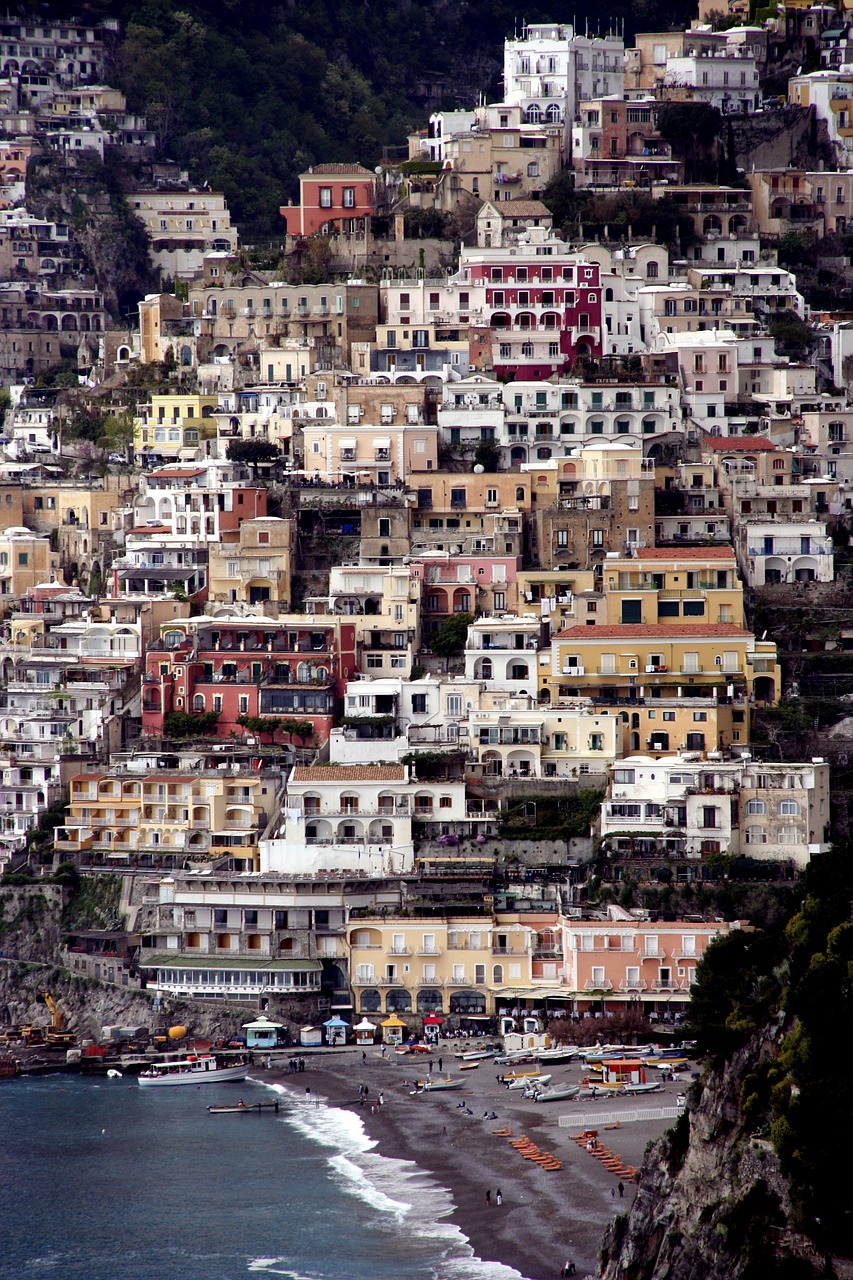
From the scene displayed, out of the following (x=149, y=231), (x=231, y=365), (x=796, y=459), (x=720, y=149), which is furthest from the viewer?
(x=149, y=231)

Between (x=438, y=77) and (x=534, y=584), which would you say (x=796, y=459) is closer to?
(x=534, y=584)

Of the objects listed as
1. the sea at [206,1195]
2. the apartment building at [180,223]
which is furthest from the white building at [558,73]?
the sea at [206,1195]

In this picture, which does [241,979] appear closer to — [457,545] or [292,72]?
[457,545]

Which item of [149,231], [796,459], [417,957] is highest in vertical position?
[149,231]

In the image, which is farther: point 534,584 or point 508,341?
point 508,341

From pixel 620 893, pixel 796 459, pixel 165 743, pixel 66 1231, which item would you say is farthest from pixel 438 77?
pixel 66 1231

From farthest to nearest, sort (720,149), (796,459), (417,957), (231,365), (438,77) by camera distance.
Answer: (438,77) → (720,149) → (231,365) → (796,459) → (417,957)
